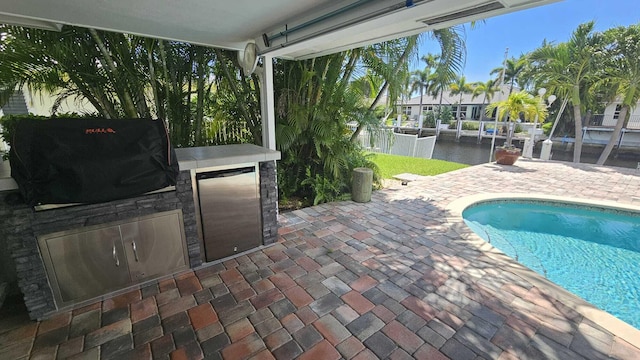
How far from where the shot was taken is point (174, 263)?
295cm

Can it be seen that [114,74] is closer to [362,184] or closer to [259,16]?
[259,16]

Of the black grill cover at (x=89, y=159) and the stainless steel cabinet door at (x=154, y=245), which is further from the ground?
the black grill cover at (x=89, y=159)

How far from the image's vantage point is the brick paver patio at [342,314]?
2.07 metres

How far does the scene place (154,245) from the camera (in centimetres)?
278

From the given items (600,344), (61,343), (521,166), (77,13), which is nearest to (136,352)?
(61,343)

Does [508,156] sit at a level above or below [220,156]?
below

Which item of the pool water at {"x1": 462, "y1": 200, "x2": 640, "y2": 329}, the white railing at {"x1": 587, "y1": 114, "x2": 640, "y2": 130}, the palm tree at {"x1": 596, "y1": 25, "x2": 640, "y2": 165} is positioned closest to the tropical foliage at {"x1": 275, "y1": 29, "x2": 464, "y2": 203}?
the pool water at {"x1": 462, "y1": 200, "x2": 640, "y2": 329}

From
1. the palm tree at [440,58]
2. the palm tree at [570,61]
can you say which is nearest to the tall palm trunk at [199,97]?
the palm tree at [440,58]

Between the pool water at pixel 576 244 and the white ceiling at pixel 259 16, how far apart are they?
356 cm

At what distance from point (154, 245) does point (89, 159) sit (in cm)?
107

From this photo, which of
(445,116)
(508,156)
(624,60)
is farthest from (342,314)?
(445,116)

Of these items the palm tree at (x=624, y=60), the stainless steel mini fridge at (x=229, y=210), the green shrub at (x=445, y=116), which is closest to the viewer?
the stainless steel mini fridge at (x=229, y=210)

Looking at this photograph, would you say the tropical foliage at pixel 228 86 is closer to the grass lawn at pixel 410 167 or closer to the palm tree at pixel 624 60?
the grass lawn at pixel 410 167

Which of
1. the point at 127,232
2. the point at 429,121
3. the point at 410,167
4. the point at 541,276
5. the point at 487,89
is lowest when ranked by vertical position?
the point at 541,276
